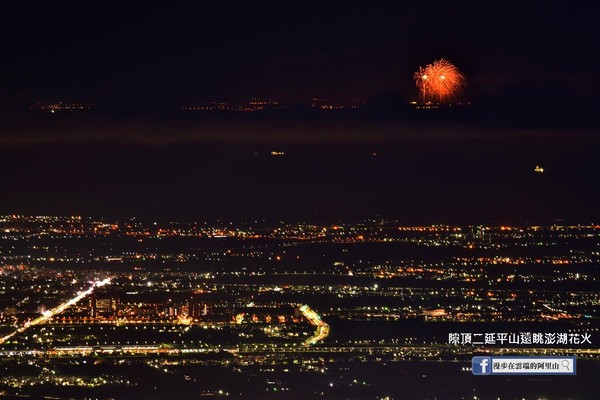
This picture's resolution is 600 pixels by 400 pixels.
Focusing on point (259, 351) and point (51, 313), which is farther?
A: point (51, 313)

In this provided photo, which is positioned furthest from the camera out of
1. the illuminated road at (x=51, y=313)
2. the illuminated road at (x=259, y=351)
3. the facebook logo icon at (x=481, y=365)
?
the illuminated road at (x=51, y=313)

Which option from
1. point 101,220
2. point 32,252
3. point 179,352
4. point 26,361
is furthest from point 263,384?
point 101,220

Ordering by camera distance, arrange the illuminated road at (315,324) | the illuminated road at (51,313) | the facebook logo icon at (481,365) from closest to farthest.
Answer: the facebook logo icon at (481,365) → the illuminated road at (315,324) → the illuminated road at (51,313)

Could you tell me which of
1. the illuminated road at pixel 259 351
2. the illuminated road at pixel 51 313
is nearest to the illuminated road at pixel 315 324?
the illuminated road at pixel 259 351

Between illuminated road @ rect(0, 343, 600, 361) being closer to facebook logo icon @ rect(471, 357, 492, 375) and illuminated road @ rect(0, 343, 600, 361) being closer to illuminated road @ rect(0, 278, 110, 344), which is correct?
illuminated road @ rect(0, 278, 110, 344)

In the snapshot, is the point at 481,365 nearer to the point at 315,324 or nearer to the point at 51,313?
the point at 315,324

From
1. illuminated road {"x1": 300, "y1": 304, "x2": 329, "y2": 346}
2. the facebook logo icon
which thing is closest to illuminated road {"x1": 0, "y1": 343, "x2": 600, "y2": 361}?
illuminated road {"x1": 300, "y1": 304, "x2": 329, "y2": 346}

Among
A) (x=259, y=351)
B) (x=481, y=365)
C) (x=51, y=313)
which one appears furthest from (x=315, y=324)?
(x=51, y=313)

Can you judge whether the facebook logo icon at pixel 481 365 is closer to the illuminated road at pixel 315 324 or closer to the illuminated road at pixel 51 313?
the illuminated road at pixel 315 324

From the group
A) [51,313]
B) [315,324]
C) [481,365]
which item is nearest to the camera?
[481,365]
